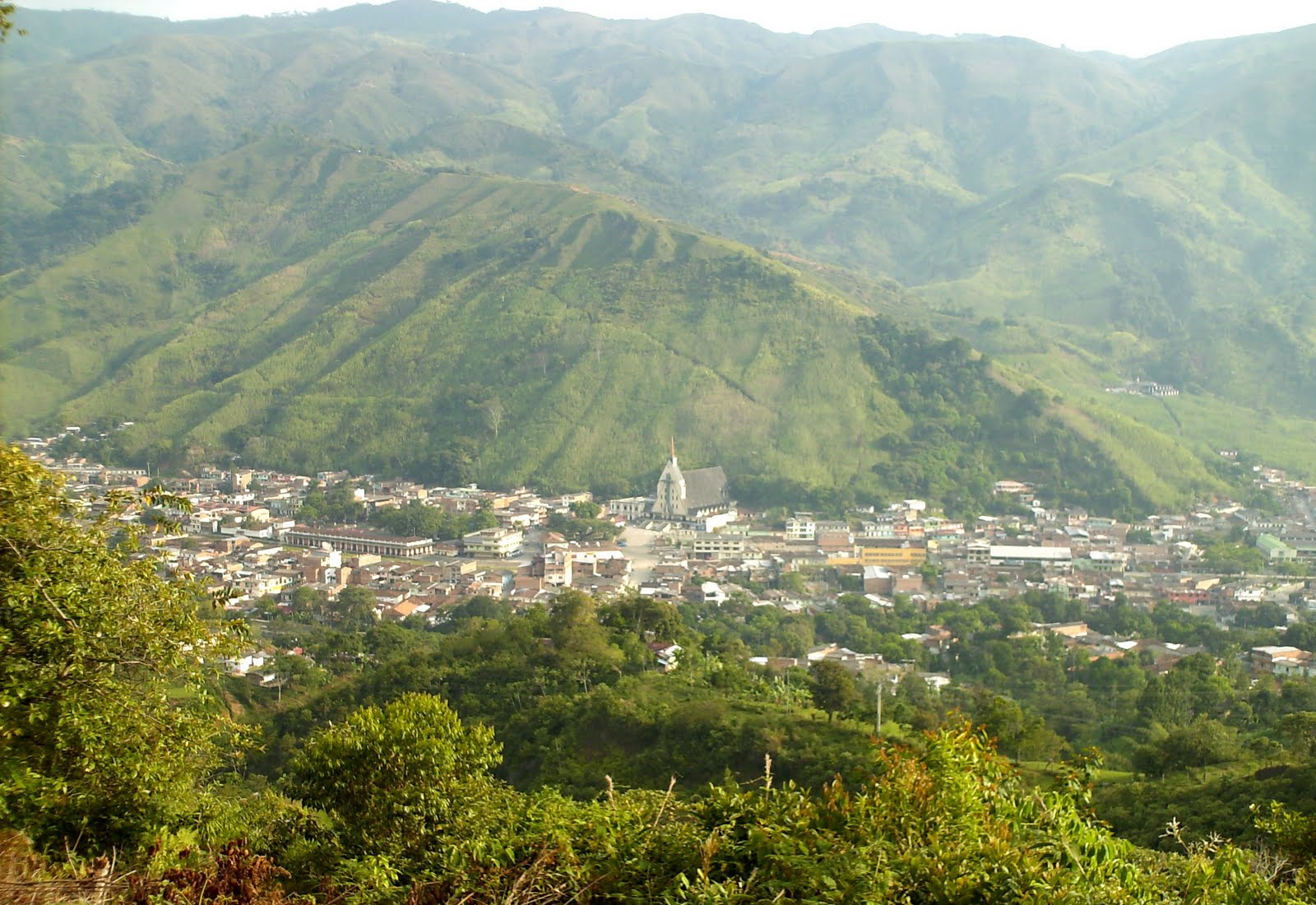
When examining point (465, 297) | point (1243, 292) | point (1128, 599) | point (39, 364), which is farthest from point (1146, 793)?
point (1243, 292)

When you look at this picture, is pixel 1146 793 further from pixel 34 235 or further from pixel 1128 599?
pixel 34 235

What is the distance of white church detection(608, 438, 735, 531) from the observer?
4969cm

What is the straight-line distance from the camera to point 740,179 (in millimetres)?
158875

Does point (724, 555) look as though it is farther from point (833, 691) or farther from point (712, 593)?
point (833, 691)

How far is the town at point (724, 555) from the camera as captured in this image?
33.9m

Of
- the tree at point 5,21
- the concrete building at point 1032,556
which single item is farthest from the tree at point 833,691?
the concrete building at point 1032,556

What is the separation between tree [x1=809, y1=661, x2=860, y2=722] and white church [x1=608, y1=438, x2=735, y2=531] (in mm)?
28300

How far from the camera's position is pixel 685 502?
50531mm

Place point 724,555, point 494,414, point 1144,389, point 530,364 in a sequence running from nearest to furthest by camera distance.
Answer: point 724,555
point 494,414
point 530,364
point 1144,389

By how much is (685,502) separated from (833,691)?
31044 mm

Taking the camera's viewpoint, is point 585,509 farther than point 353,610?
A: Yes

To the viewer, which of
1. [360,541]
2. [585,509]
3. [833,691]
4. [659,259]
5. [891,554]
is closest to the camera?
[833,691]

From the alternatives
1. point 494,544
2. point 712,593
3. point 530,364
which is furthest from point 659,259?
point 712,593

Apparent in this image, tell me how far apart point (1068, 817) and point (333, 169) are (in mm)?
107959
